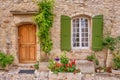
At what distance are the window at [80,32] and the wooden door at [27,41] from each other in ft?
6.68

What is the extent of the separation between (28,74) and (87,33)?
3539 mm

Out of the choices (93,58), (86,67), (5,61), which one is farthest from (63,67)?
(5,61)

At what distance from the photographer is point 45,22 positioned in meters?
8.16

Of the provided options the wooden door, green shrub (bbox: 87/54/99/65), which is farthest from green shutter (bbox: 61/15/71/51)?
the wooden door

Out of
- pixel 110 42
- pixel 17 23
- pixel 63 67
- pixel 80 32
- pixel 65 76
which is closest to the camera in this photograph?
pixel 65 76

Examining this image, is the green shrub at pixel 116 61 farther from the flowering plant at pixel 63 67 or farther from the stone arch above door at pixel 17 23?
the stone arch above door at pixel 17 23

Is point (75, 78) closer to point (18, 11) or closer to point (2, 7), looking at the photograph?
point (18, 11)

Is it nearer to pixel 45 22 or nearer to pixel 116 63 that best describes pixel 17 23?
pixel 45 22

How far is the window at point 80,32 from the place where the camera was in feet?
29.5

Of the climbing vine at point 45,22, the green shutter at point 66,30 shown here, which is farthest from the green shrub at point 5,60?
the green shutter at point 66,30

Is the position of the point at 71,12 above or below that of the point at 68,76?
above

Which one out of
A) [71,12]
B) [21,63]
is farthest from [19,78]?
[71,12]

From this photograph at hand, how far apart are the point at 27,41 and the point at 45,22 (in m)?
1.62

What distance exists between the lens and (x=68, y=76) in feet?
21.7
